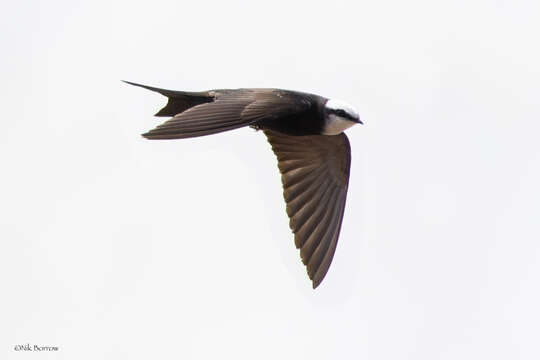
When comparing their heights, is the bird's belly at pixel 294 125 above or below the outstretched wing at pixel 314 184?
above

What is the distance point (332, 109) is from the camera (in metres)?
10.7

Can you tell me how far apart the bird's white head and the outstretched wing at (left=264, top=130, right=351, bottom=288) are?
0.82 m

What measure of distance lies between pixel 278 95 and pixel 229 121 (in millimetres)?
1056

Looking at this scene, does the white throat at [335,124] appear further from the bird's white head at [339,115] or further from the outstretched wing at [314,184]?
the outstretched wing at [314,184]

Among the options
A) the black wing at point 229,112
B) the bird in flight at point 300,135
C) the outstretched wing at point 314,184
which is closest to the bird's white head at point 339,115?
the bird in flight at point 300,135

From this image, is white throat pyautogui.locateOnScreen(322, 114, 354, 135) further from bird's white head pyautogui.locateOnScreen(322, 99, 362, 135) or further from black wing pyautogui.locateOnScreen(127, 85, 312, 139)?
black wing pyautogui.locateOnScreen(127, 85, 312, 139)

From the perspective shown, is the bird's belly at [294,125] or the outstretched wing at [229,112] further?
the bird's belly at [294,125]

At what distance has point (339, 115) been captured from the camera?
10.7m

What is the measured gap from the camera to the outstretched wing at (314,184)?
11.1 meters

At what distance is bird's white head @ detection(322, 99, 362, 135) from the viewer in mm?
10711

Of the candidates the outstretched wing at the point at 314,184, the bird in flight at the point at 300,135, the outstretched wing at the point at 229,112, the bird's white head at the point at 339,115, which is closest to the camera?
the outstretched wing at the point at 229,112

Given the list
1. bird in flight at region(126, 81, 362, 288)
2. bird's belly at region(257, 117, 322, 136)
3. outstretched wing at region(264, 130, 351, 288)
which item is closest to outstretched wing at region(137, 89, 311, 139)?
bird in flight at region(126, 81, 362, 288)

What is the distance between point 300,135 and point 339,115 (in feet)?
1.66

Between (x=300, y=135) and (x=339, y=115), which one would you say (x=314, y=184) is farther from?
(x=339, y=115)
